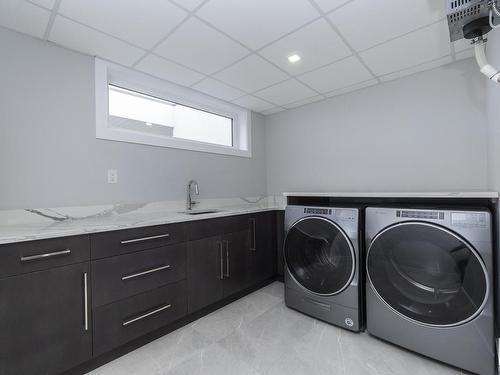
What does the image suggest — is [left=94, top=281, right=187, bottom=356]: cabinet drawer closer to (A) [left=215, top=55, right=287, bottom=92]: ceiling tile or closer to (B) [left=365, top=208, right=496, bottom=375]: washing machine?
(B) [left=365, top=208, right=496, bottom=375]: washing machine

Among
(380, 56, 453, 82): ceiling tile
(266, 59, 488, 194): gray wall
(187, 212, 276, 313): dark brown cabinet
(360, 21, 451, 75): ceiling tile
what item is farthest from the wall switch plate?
(380, 56, 453, 82): ceiling tile

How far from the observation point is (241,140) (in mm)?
3105

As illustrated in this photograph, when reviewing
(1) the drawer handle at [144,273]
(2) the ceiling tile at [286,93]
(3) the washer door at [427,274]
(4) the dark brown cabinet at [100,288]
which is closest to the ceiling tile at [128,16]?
(2) the ceiling tile at [286,93]

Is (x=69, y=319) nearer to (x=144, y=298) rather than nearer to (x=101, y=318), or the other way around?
(x=101, y=318)

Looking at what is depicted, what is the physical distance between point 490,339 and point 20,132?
9.87ft

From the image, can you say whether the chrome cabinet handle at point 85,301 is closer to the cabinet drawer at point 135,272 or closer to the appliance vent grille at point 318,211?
the cabinet drawer at point 135,272

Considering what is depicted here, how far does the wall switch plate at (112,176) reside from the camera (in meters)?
1.92

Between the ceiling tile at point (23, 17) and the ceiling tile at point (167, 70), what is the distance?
61 cm

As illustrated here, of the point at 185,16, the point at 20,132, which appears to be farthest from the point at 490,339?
the point at 20,132

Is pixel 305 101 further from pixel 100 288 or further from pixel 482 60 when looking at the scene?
pixel 100 288

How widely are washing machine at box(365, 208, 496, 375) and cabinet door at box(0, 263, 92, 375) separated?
70.5 inches

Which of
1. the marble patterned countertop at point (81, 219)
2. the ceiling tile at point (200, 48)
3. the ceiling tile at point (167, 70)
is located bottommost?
the marble patterned countertop at point (81, 219)

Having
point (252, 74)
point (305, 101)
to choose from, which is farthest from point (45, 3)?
point (305, 101)

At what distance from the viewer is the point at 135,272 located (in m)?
1.54
